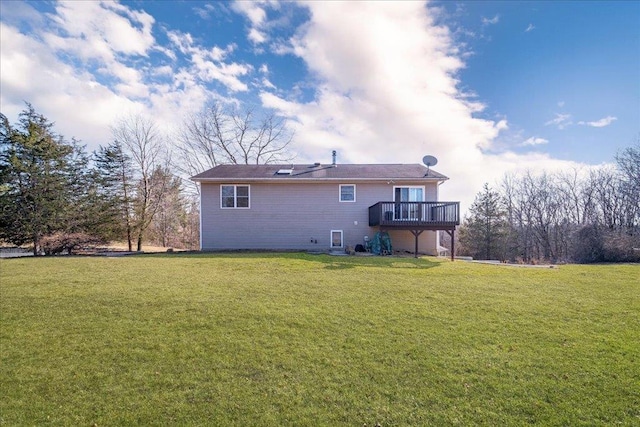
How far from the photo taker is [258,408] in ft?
9.83

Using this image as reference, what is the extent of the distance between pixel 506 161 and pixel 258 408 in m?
30.0

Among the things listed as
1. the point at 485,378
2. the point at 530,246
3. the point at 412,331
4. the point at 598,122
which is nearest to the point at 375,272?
the point at 412,331

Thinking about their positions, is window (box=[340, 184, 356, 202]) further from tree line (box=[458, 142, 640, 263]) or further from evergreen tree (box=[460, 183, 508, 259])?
evergreen tree (box=[460, 183, 508, 259])

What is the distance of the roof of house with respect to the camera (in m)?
15.2

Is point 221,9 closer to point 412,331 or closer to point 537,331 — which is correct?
point 412,331

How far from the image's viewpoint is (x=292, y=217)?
15516 mm

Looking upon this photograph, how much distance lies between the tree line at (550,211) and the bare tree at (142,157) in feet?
82.7

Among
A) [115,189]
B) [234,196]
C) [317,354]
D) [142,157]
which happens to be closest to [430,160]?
[234,196]

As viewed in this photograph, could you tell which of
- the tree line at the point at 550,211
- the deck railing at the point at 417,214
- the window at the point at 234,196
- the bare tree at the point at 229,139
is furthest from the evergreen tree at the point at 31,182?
the tree line at the point at 550,211

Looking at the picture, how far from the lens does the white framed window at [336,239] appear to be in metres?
15.5

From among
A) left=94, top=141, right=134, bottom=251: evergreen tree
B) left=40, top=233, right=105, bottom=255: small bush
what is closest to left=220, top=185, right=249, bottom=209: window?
left=40, top=233, right=105, bottom=255: small bush

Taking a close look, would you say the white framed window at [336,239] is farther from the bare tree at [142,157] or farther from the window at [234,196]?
the bare tree at [142,157]

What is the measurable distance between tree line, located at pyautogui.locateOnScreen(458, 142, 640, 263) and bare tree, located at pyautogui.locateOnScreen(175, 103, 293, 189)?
60.1ft

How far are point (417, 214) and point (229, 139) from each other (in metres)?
20.5
